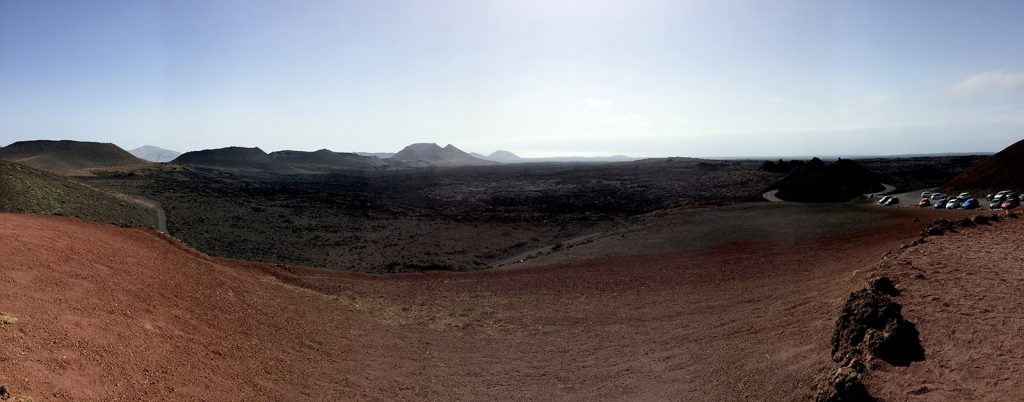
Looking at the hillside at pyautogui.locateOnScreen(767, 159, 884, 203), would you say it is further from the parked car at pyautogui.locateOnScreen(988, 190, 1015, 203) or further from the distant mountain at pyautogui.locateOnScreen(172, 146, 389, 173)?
the distant mountain at pyautogui.locateOnScreen(172, 146, 389, 173)

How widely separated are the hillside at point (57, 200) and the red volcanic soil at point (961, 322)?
30.8 m

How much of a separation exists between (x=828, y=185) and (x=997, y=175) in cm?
1207

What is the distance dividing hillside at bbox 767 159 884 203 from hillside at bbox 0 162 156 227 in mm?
50213

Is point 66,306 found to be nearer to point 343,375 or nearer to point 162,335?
point 162,335

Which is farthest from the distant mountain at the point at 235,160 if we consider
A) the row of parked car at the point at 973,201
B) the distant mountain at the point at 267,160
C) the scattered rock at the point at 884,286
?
the scattered rock at the point at 884,286

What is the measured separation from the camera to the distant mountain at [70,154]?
305 ft

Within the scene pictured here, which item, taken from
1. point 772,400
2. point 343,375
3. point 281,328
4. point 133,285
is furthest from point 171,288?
point 772,400

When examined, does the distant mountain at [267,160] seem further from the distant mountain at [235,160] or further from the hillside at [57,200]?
the hillside at [57,200]

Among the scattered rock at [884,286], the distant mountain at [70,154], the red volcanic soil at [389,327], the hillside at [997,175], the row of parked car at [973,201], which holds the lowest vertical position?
the red volcanic soil at [389,327]

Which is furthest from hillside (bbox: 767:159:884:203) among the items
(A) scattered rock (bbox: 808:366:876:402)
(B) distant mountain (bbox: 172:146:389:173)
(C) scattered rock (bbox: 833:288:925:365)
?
(B) distant mountain (bbox: 172:146:389:173)

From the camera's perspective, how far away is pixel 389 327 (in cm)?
1555

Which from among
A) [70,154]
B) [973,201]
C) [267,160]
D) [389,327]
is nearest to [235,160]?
[267,160]

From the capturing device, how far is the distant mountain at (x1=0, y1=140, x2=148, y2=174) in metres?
93.1

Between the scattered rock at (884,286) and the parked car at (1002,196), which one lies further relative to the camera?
the parked car at (1002,196)
